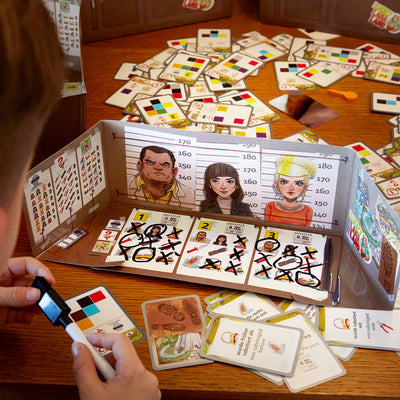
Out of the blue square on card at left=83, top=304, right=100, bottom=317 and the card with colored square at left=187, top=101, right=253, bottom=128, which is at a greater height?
the card with colored square at left=187, top=101, right=253, bottom=128

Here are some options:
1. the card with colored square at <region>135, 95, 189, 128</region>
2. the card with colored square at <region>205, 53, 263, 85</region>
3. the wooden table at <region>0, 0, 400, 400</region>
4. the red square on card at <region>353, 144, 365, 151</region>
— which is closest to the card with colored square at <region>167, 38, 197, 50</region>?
the card with colored square at <region>205, 53, 263, 85</region>

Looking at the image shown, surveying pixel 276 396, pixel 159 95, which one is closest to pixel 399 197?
pixel 276 396

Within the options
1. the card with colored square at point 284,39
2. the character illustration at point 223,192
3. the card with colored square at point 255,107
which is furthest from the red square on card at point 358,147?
the card with colored square at point 284,39

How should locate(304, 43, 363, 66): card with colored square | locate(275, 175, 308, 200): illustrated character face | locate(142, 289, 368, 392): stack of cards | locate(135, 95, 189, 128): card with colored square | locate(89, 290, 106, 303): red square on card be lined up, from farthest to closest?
locate(304, 43, 363, 66): card with colored square
locate(135, 95, 189, 128): card with colored square
locate(275, 175, 308, 200): illustrated character face
locate(89, 290, 106, 303): red square on card
locate(142, 289, 368, 392): stack of cards

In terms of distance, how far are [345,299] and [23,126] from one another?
78 cm

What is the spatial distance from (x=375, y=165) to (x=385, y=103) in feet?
1.17

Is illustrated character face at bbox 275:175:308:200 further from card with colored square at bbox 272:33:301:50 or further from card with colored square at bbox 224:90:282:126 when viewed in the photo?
card with colored square at bbox 272:33:301:50

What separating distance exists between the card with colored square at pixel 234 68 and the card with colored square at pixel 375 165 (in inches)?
21.7

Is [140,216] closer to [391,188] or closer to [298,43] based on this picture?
[391,188]

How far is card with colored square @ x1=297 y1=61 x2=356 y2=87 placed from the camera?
6.16 ft

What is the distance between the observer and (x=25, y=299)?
968 mm

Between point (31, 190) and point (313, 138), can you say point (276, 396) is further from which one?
point (313, 138)

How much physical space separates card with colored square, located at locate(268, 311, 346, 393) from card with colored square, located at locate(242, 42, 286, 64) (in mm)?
1227

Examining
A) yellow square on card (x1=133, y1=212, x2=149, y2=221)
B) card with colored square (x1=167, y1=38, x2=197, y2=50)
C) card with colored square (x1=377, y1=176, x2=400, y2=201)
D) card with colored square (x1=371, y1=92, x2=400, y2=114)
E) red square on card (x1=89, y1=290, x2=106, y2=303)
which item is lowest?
red square on card (x1=89, y1=290, x2=106, y2=303)
